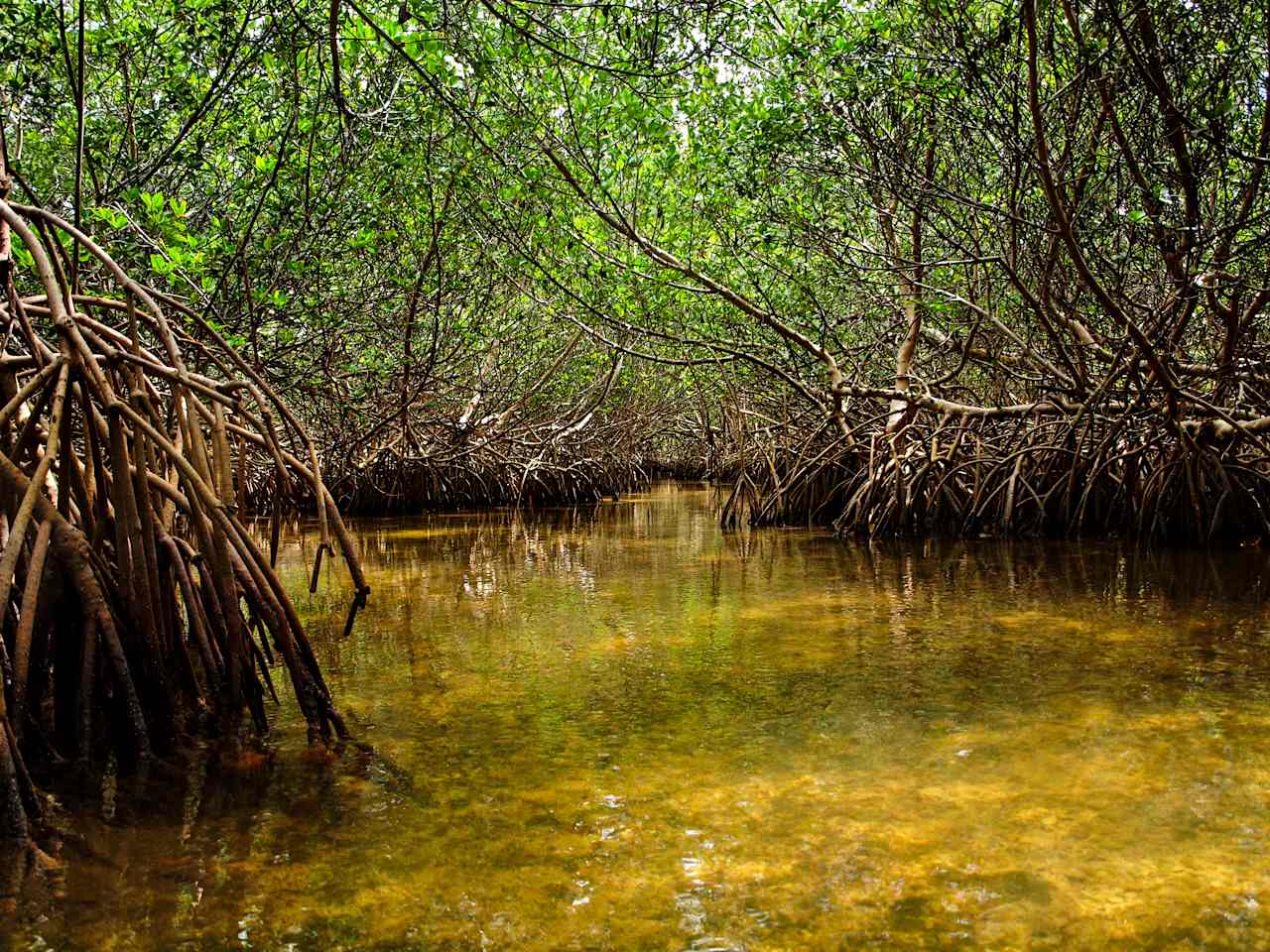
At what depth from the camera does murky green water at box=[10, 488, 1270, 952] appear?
6.01 ft

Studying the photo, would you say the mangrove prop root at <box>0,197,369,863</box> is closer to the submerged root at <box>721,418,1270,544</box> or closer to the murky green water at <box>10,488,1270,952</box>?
the murky green water at <box>10,488,1270,952</box>

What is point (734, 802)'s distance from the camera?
2389 millimetres

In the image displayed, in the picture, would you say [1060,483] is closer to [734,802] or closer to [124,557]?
[734,802]

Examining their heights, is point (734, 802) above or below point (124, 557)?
below

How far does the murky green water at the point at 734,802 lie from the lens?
183cm

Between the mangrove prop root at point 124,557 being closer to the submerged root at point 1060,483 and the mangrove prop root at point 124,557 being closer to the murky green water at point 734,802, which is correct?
the murky green water at point 734,802

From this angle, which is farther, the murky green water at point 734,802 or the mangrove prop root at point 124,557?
the mangrove prop root at point 124,557

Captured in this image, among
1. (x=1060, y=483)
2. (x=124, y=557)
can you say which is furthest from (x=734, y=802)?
(x=1060, y=483)

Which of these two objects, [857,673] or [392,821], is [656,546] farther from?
[392,821]

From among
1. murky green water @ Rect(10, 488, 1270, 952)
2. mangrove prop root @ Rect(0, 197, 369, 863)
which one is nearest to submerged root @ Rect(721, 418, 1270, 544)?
murky green water @ Rect(10, 488, 1270, 952)

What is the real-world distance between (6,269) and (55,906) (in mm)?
1758

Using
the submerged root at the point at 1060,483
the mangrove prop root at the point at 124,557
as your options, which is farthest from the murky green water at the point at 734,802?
the submerged root at the point at 1060,483

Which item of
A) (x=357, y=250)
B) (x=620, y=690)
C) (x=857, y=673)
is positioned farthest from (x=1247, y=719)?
(x=357, y=250)

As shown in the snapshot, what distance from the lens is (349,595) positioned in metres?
5.85
